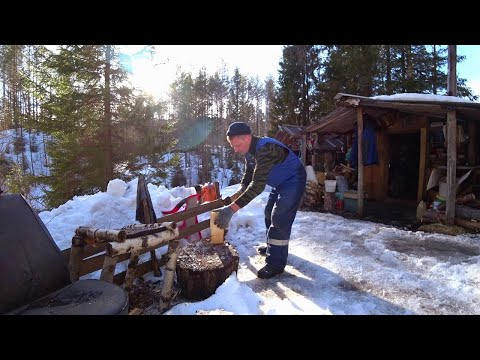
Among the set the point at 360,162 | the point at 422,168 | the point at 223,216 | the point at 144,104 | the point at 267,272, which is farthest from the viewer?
the point at 144,104

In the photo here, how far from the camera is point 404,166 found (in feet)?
34.6

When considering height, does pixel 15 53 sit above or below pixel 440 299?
above

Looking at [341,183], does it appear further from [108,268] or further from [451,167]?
[108,268]

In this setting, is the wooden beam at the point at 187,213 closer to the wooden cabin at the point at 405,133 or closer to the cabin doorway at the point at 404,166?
the wooden cabin at the point at 405,133

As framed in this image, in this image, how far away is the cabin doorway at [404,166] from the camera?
1040 cm

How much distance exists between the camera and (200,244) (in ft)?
14.4

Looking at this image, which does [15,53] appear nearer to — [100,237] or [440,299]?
[100,237]

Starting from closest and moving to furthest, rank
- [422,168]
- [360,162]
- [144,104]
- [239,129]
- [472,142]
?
[239,129] < [360,162] < [472,142] < [422,168] < [144,104]

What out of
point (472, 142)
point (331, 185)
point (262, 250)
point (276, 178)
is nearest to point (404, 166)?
point (472, 142)

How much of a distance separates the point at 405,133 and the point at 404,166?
1494mm

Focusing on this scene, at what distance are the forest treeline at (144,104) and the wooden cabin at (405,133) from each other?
7450 millimetres

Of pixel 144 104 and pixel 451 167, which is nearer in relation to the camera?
pixel 451 167
